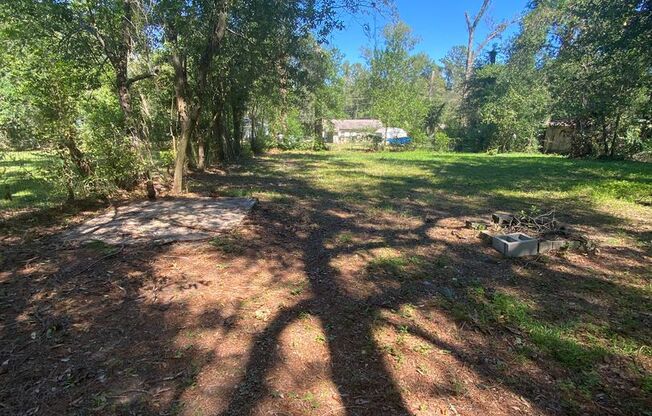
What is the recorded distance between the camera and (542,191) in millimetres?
8305

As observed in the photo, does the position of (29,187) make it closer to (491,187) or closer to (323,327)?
(323,327)

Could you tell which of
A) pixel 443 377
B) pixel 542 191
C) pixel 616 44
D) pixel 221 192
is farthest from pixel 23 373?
pixel 616 44

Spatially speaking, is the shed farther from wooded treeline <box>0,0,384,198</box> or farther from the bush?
wooded treeline <box>0,0,384,198</box>

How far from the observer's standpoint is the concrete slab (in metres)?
4.21

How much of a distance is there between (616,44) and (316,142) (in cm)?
1744

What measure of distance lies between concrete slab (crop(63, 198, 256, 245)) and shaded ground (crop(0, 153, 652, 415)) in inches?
11.2

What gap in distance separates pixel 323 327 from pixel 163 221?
3.17 metres

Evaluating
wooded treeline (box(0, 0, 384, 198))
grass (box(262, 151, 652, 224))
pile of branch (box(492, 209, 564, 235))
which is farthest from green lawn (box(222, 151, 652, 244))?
wooded treeline (box(0, 0, 384, 198))

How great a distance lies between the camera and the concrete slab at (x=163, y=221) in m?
4.21

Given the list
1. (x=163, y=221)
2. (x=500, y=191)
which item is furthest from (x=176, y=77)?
(x=500, y=191)

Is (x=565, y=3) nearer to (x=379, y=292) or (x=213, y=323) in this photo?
(x=379, y=292)

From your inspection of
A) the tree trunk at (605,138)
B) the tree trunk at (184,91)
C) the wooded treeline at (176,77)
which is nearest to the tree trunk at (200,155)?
the wooded treeline at (176,77)

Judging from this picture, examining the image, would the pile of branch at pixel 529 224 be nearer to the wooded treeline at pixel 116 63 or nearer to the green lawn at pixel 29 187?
the wooded treeline at pixel 116 63

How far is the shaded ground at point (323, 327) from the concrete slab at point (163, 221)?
285mm
